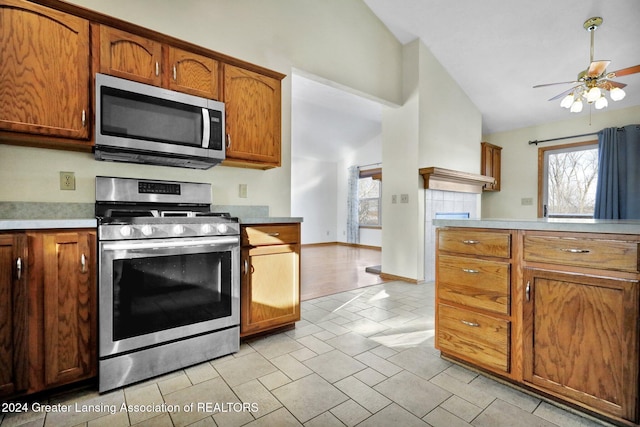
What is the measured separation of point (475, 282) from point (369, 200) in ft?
22.1

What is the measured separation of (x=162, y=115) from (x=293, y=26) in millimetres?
1745

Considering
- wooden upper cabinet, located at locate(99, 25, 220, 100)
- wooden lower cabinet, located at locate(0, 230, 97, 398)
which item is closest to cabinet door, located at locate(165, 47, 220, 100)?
wooden upper cabinet, located at locate(99, 25, 220, 100)

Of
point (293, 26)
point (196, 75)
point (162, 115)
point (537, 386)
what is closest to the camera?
point (537, 386)

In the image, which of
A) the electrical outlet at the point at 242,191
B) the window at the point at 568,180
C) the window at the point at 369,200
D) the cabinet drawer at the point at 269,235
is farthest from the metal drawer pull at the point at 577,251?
the window at the point at 369,200

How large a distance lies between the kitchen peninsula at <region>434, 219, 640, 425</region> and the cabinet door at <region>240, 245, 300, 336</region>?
43.0 inches

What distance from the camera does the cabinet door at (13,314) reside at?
4.70ft

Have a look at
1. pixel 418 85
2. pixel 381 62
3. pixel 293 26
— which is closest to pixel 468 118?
pixel 418 85

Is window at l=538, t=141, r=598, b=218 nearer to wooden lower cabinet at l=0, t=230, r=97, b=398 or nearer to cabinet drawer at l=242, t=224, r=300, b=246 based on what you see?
cabinet drawer at l=242, t=224, r=300, b=246

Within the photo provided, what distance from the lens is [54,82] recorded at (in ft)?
5.71

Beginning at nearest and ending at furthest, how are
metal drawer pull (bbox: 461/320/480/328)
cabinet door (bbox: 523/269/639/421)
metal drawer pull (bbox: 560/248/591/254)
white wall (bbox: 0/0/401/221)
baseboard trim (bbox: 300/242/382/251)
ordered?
cabinet door (bbox: 523/269/639/421) < metal drawer pull (bbox: 560/248/591/254) < metal drawer pull (bbox: 461/320/480/328) < white wall (bbox: 0/0/401/221) < baseboard trim (bbox: 300/242/382/251)

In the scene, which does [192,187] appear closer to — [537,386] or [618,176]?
[537,386]

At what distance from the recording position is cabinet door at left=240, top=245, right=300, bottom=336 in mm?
2221

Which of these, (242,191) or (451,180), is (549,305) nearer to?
(242,191)

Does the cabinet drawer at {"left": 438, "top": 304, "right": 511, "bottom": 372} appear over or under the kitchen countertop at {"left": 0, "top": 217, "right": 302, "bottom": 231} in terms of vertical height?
under
